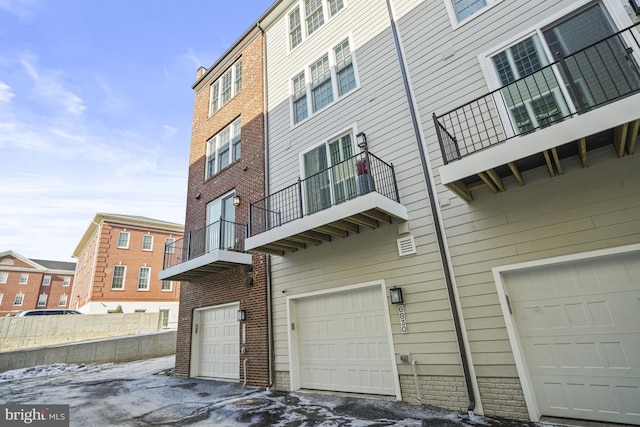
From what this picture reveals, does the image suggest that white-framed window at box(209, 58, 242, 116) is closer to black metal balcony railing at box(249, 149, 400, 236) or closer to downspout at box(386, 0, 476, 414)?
black metal balcony railing at box(249, 149, 400, 236)

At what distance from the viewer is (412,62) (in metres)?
6.51

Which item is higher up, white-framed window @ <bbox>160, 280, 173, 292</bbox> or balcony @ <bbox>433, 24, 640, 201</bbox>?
white-framed window @ <bbox>160, 280, 173, 292</bbox>

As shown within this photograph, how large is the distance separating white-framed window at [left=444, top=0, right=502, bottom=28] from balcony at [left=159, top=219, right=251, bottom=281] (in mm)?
7550

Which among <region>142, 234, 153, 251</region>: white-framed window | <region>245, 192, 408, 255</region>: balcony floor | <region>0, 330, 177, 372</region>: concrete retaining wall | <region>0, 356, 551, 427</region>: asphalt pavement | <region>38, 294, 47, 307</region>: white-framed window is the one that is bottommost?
<region>0, 356, 551, 427</region>: asphalt pavement

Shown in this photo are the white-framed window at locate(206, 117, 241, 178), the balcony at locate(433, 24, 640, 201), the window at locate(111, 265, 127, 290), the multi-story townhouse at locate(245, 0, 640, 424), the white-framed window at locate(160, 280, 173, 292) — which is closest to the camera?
the balcony at locate(433, 24, 640, 201)

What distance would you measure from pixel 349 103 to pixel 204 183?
678 cm

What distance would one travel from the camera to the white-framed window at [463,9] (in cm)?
594

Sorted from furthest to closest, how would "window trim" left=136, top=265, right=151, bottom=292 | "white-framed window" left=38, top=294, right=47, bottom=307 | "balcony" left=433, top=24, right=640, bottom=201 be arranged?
"white-framed window" left=38, top=294, right=47, bottom=307 → "window trim" left=136, top=265, right=151, bottom=292 → "balcony" left=433, top=24, right=640, bottom=201

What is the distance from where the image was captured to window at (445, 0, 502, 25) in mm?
5992

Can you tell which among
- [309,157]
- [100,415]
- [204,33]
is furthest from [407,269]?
[204,33]

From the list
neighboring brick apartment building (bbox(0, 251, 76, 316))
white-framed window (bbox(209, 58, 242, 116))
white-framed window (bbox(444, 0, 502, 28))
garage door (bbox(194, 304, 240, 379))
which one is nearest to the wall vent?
white-framed window (bbox(444, 0, 502, 28))

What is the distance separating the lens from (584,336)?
13.0ft

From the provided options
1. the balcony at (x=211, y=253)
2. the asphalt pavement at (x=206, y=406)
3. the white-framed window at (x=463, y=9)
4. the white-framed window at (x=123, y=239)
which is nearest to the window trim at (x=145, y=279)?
the white-framed window at (x=123, y=239)
